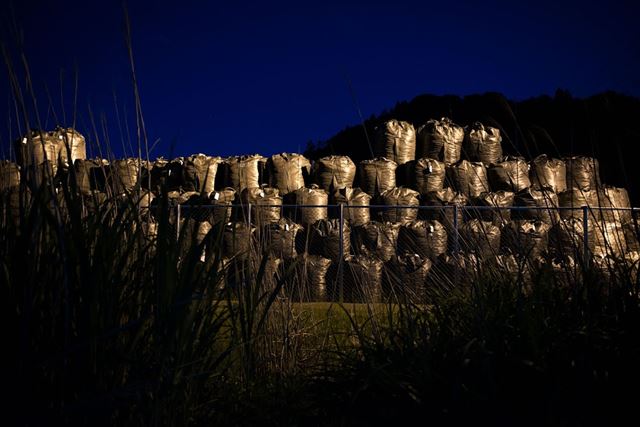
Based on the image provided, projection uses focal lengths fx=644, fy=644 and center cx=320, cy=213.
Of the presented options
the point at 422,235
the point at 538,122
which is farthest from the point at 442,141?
the point at 538,122

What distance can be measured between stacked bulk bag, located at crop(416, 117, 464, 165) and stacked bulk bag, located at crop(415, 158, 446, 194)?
1.68ft

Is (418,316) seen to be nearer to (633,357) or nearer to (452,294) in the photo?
(452,294)

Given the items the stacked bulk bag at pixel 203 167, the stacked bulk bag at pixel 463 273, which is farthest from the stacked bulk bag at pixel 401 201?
the stacked bulk bag at pixel 463 273

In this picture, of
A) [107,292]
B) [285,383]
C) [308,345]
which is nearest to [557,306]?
[285,383]

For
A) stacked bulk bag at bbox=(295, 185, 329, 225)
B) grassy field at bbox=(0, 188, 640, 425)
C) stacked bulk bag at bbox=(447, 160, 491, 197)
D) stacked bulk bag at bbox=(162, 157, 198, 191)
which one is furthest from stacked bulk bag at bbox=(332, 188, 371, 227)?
grassy field at bbox=(0, 188, 640, 425)

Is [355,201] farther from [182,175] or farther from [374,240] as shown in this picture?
[182,175]

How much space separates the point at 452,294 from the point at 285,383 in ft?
3.18

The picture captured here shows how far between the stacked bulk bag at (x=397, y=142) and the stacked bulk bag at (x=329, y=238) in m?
1.84

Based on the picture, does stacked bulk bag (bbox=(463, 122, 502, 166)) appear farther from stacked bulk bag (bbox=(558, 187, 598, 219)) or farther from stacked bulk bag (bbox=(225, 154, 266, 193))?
stacked bulk bag (bbox=(225, 154, 266, 193))

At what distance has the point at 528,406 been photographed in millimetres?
2277

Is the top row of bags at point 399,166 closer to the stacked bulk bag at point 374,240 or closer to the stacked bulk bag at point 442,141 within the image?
the stacked bulk bag at point 442,141

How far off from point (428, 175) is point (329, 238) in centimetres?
185

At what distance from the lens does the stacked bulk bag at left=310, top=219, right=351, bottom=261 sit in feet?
29.6

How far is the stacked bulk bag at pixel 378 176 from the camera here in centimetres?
1000
